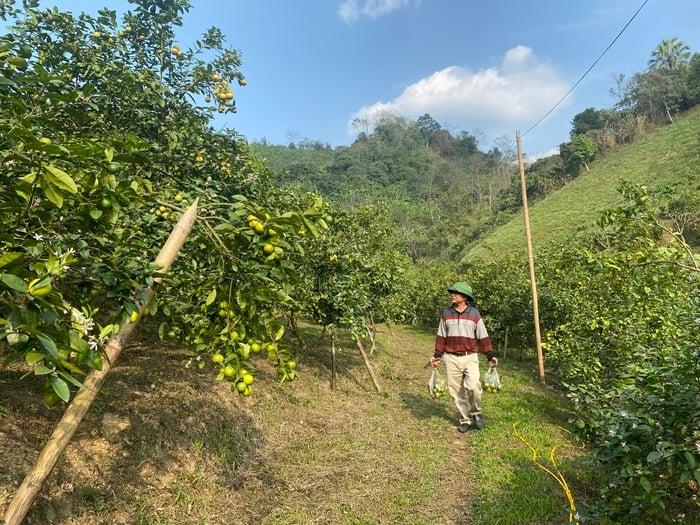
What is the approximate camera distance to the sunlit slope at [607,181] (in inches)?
1275

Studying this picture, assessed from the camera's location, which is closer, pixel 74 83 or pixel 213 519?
pixel 213 519

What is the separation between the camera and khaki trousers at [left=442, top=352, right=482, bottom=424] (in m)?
5.87

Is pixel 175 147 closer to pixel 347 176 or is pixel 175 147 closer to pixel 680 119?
pixel 680 119

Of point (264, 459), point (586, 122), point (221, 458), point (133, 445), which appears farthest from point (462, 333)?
point (586, 122)

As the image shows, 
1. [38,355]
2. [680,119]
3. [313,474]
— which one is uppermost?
[680,119]

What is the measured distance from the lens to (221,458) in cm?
442

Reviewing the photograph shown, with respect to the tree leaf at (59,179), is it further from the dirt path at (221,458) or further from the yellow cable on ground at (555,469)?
the yellow cable on ground at (555,469)

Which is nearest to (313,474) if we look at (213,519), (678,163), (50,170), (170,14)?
(213,519)

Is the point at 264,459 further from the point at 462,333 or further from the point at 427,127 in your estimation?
the point at 427,127

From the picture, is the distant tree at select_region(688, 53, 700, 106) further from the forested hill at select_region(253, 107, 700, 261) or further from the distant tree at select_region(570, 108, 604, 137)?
the distant tree at select_region(570, 108, 604, 137)

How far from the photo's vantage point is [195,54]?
520 centimetres

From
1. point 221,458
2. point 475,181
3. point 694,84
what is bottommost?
point 221,458

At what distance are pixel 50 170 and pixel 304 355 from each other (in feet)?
28.8

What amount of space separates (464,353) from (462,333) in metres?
0.29
